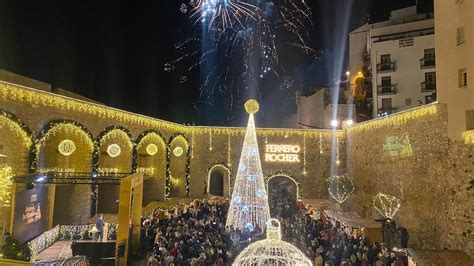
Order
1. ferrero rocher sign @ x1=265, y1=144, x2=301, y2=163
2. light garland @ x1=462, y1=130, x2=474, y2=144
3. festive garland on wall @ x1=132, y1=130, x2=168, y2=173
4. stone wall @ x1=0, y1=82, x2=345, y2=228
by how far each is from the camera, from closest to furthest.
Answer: light garland @ x1=462, y1=130, x2=474, y2=144 < stone wall @ x1=0, y1=82, x2=345, y2=228 < festive garland on wall @ x1=132, y1=130, x2=168, y2=173 < ferrero rocher sign @ x1=265, y1=144, x2=301, y2=163

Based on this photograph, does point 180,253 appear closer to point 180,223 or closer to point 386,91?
point 180,223

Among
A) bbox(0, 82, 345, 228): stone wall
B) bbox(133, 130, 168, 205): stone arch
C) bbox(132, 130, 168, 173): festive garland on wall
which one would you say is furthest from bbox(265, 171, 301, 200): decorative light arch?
bbox(132, 130, 168, 173): festive garland on wall

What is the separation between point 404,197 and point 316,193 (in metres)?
8.75

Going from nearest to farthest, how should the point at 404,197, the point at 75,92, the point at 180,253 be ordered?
the point at 180,253, the point at 404,197, the point at 75,92

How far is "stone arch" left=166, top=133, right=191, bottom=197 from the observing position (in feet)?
71.7

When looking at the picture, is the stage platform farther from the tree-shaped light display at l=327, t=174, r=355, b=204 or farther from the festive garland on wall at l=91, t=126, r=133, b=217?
the tree-shaped light display at l=327, t=174, r=355, b=204

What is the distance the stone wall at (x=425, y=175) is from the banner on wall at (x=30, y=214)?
1339cm

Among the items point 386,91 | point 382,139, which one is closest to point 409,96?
point 386,91

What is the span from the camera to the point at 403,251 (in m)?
10.6

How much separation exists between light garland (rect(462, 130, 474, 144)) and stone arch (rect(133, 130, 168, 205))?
14.5 metres

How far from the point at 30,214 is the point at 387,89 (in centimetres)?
2174

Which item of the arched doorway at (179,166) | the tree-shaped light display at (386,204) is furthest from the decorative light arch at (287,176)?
the tree-shaped light display at (386,204)

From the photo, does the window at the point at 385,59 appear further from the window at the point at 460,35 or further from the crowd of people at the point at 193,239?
the crowd of people at the point at 193,239

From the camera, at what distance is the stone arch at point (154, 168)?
20266 mm
